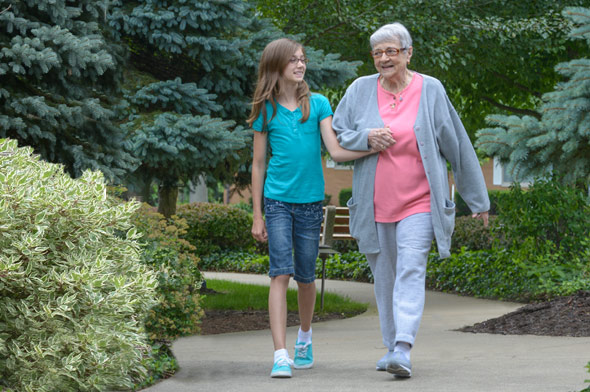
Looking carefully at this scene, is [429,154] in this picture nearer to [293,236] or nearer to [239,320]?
[293,236]

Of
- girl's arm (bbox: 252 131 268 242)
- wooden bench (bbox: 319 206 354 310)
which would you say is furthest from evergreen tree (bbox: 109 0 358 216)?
girl's arm (bbox: 252 131 268 242)

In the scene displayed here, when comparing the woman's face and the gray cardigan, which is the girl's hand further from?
the woman's face

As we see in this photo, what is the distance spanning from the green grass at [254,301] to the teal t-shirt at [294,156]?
3575 mm

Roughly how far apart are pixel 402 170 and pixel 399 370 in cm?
114

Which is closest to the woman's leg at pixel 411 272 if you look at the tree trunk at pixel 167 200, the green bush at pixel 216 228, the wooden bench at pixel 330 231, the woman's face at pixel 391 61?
the woman's face at pixel 391 61

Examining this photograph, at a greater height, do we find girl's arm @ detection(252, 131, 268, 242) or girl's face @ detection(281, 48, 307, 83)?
girl's face @ detection(281, 48, 307, 83)

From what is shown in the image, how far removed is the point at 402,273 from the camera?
469 cm

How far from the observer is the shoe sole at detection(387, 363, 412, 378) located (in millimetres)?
4453

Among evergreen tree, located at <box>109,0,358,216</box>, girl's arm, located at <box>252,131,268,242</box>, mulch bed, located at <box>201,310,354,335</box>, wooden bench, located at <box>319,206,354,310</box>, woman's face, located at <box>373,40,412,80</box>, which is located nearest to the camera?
woman's face, located at <box>373,40,412,80</box>

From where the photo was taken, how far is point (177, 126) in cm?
719

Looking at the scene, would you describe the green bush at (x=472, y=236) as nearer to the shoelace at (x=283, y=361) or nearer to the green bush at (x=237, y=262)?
the green bush at (x=237, y=262)

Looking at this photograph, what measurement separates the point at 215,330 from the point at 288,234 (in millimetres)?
2954

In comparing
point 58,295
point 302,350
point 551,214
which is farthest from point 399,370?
point 551,214

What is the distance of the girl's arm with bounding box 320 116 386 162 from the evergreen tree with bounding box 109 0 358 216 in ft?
7.42
